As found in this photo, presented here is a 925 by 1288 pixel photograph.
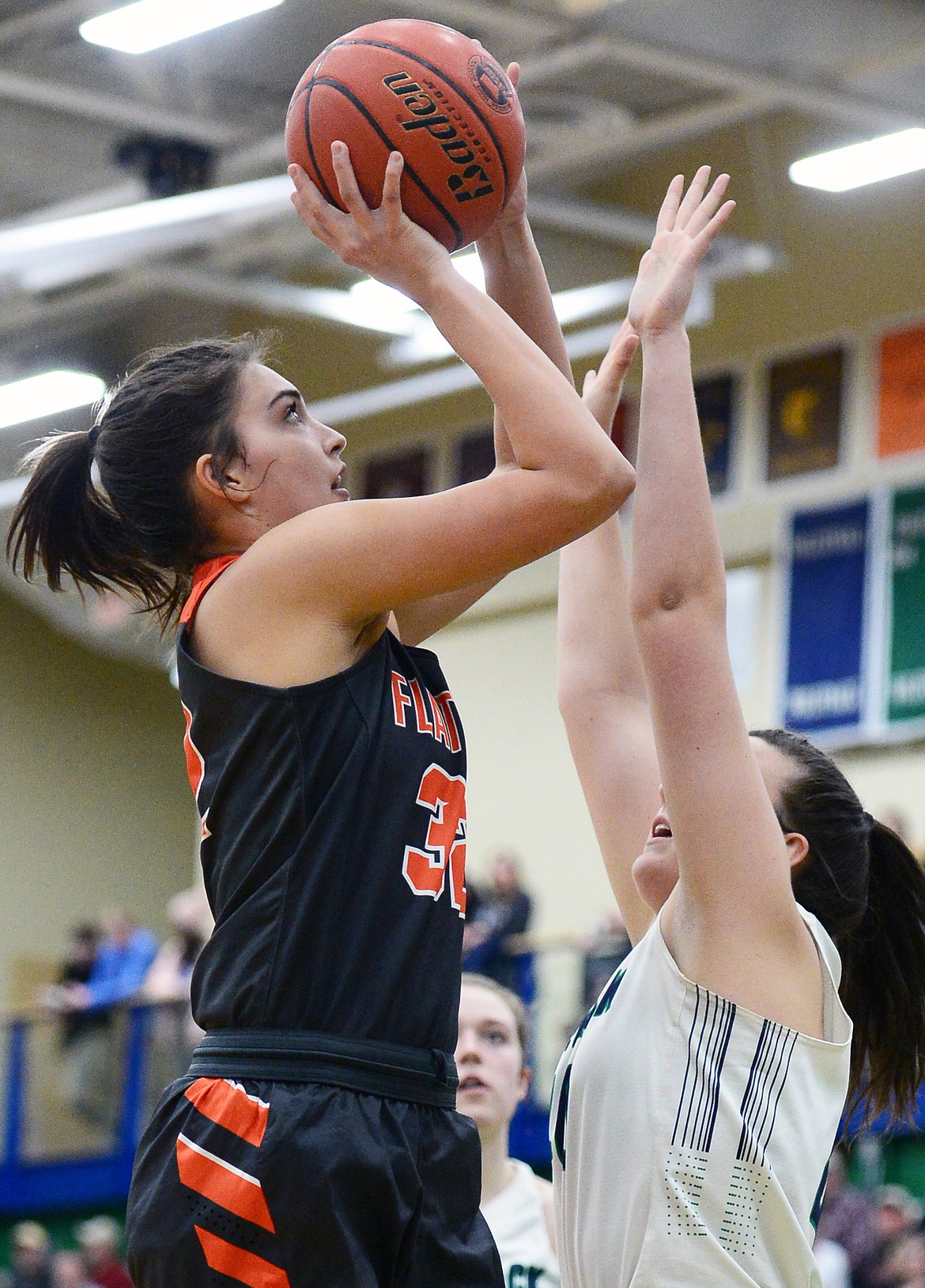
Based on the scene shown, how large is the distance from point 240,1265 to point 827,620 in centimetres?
1191

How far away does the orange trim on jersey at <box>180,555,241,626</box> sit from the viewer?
2715 millimetres

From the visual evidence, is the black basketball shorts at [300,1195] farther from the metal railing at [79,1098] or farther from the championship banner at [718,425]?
the championship banner at [718,425]

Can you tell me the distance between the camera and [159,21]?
11023 millimetres

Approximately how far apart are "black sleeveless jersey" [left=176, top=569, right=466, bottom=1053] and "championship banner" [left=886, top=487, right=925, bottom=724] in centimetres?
1113

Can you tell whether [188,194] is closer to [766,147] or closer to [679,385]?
[766,147]

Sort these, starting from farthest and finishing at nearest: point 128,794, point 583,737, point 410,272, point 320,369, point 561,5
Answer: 1. point 128,794
2. point 320,369
3. point 561,5
4. point 583,737
5. point 410,272

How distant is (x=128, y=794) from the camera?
21.5m

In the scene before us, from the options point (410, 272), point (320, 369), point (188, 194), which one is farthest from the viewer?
point (320, 369)

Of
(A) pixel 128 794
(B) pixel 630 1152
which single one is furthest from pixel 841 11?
(A) pixel 128 794

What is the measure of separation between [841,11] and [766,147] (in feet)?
6.83

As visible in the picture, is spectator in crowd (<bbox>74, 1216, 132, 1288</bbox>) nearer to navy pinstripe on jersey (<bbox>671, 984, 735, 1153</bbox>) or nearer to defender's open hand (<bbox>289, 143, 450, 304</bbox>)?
navy pinstripe on jersey (<bbox>671, 984, 735, 1153</bbox>)

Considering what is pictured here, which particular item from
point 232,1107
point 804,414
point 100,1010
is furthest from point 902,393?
point 232,1107

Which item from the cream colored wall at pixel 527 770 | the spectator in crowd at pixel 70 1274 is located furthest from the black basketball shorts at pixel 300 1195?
the cream colored wall at pixel 527 770

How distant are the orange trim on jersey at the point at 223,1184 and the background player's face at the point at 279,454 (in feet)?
2.78
